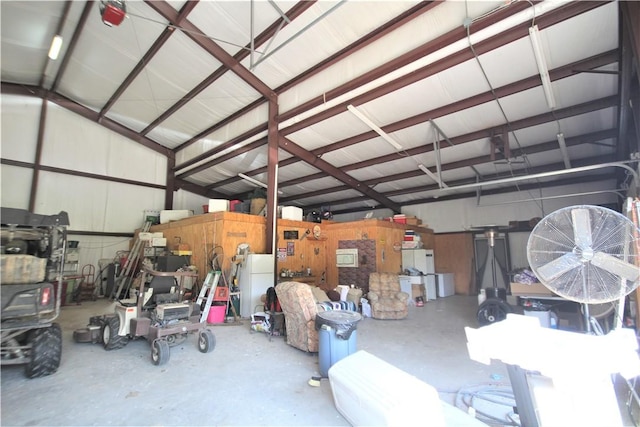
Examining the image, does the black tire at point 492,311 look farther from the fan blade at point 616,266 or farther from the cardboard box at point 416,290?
the fan blade at point 616,266

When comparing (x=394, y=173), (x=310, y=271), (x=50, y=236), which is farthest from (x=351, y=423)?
(x=394, y=173)

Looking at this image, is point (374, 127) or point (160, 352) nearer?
point (160, 352)

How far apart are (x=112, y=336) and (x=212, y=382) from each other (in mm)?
1934

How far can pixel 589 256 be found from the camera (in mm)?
2172

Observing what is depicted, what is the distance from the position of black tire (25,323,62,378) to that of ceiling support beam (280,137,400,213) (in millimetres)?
5840

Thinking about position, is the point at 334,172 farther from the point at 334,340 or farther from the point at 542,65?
the point at 334,340

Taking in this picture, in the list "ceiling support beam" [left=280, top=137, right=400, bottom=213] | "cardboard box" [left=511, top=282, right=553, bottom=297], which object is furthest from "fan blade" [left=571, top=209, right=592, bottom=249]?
"ceiling support beam" [left=280, top=137, right=400, bottom=213]

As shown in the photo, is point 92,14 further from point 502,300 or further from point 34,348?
point 502,300

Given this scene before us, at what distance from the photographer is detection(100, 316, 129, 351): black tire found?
3859 mm

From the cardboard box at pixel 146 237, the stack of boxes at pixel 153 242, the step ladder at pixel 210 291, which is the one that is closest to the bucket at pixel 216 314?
the step ladder at pixel 210 291

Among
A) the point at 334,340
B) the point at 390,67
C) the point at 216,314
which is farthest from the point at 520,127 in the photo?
the point at 216,314

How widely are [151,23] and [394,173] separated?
7235 mm

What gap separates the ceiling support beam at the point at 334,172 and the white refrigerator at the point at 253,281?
3.13 meters

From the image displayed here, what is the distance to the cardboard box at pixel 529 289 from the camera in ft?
15.6
